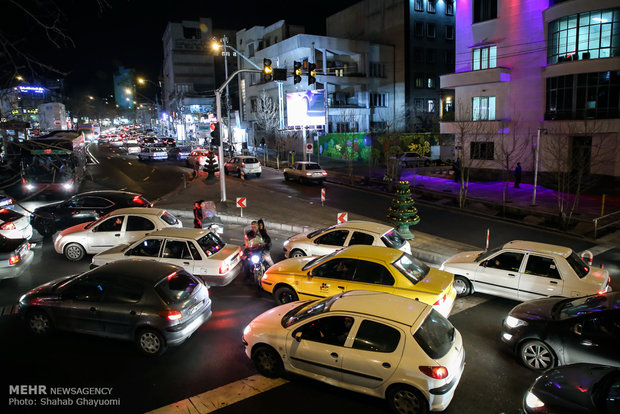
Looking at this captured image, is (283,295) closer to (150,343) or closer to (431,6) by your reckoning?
(150,343)

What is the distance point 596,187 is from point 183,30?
90.6 meters

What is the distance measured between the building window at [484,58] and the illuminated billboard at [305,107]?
15762 mm

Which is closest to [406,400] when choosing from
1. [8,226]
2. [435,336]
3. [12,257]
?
[435,336]

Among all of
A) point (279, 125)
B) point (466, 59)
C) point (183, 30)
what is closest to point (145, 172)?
point (279, 125)

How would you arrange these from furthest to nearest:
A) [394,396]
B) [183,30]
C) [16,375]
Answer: [183,30] → [16,375] → [394,396]

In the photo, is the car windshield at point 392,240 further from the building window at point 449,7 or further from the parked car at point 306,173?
the building window at point 449,7

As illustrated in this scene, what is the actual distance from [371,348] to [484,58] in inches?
1293

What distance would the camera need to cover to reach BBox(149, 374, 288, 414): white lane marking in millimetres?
6035

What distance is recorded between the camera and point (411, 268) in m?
8.88

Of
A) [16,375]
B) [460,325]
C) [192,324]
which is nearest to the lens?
[16,375]

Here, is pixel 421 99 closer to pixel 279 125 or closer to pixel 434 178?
pixel 279 125

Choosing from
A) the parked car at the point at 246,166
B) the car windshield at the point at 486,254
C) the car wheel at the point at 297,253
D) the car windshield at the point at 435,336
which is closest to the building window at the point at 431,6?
the parked car at the point at 246,166

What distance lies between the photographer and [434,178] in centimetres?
3462

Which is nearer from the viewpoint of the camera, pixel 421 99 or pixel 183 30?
pixel 421 99
